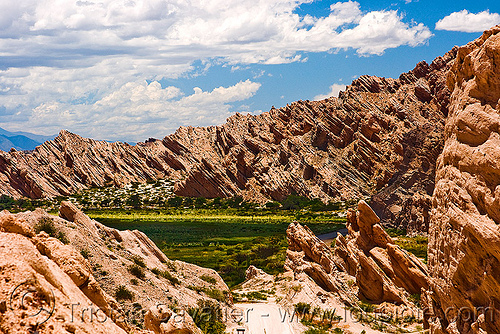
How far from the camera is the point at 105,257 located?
2508cm

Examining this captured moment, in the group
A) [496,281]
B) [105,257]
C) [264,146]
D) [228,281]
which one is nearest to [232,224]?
[228,281]

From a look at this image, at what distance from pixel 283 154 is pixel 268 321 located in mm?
141568

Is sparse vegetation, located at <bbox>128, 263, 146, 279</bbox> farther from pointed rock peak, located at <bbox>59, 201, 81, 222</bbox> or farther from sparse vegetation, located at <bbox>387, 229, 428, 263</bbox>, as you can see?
sparse vegetation, located at <bbox>387, 229, 428, 263</bbox>

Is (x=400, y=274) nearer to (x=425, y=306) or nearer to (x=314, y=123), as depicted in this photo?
(x=425, y=306)

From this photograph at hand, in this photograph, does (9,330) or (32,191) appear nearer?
(9,330)

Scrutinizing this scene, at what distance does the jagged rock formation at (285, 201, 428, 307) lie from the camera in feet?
101

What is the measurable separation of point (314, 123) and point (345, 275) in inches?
5864

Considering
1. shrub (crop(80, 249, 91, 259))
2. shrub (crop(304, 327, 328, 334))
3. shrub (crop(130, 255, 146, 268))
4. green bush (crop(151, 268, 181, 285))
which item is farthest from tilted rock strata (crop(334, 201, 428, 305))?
shrub (crop(80, 249, 91, 259))

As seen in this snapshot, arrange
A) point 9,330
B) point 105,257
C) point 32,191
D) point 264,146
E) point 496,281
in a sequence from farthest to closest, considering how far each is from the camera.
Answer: point 264,146 < point 32,191 < point 105,257 < point 496,281 < point 9,330

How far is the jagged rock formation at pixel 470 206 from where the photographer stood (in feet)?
42.7

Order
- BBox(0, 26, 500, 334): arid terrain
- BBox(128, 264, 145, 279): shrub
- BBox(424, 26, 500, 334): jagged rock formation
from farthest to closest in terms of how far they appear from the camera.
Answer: BBox(128, 264, 145, 279): shrub, BBox(424, 26, 500, 334): jagged rock formation, BBox(0, 26, 500, 334): arid terrain

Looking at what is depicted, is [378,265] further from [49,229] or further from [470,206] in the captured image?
[49,229]

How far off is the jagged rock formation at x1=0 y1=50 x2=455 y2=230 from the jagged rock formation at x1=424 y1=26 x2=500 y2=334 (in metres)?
126

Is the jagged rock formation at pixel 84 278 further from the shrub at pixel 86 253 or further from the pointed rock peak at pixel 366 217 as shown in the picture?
the pointed rock peak at pixel 366 217
